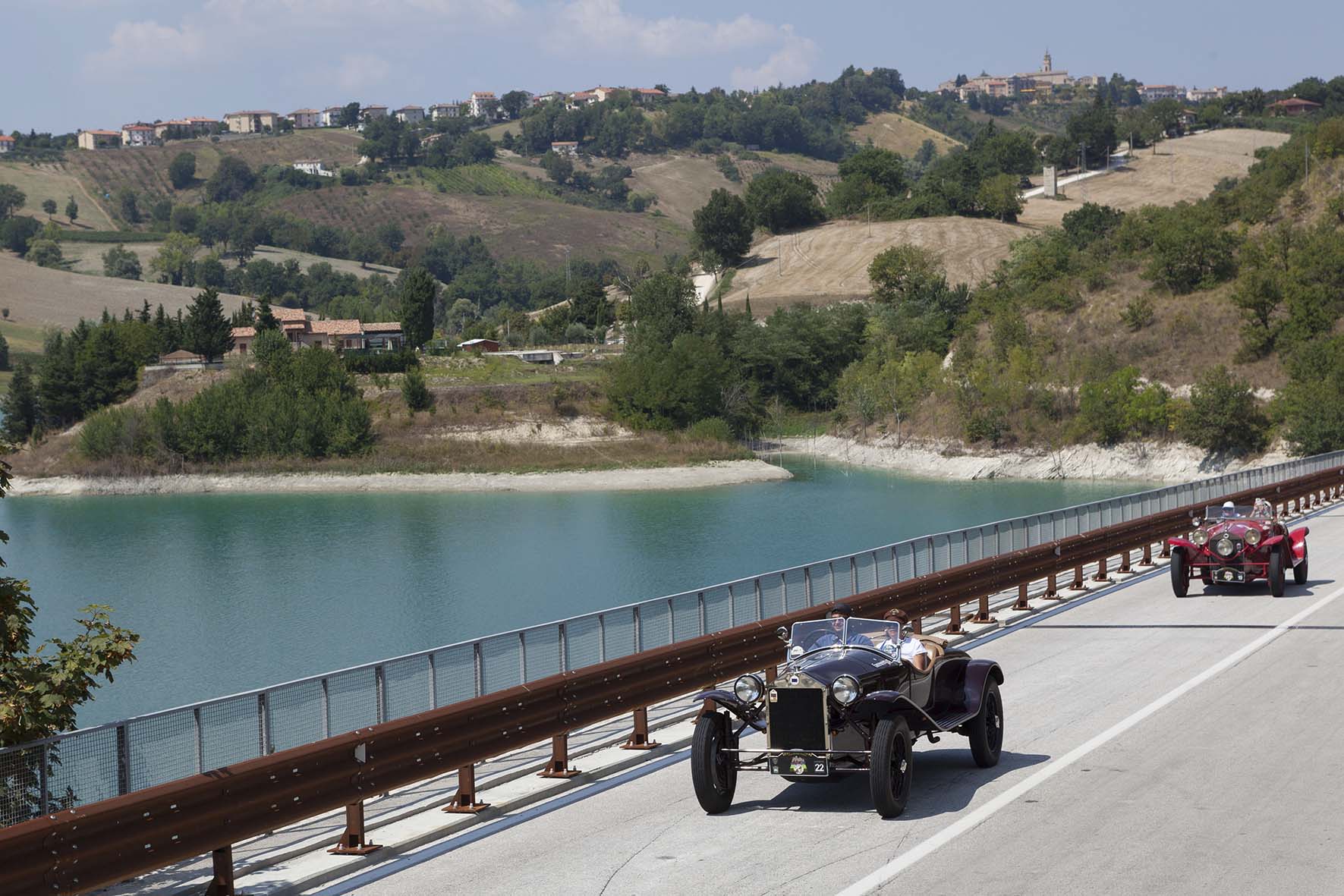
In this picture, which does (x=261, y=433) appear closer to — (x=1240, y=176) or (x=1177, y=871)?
(x=1177, y=871)

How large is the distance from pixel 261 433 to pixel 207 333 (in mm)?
20561

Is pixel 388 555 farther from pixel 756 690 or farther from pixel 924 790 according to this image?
pixel 756 690

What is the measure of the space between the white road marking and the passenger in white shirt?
52.2 inches

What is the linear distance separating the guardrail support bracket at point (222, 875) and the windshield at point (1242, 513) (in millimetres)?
20270

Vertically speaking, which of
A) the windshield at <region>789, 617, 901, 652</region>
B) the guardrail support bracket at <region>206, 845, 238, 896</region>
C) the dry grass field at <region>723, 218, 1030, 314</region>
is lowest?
the guardrail support bracket at <region>206, 845, 238, 896</region>

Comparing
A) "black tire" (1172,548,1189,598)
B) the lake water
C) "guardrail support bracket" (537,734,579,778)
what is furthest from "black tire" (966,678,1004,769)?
the lake water

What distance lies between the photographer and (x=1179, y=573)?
25578 mm

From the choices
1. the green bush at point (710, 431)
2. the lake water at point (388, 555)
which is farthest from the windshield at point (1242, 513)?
the green bush at point (710, 431)

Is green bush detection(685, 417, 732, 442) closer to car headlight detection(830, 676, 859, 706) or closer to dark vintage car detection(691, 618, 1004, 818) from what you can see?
dark vintage car detection(691, 618, 1004, 818)

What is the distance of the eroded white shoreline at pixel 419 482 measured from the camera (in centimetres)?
10056

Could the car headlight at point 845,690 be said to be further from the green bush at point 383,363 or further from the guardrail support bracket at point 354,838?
the green bush at point 383,363

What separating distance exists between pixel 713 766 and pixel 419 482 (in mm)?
91883

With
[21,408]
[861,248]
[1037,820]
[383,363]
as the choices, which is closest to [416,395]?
[383,363]

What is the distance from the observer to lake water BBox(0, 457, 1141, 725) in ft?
154
